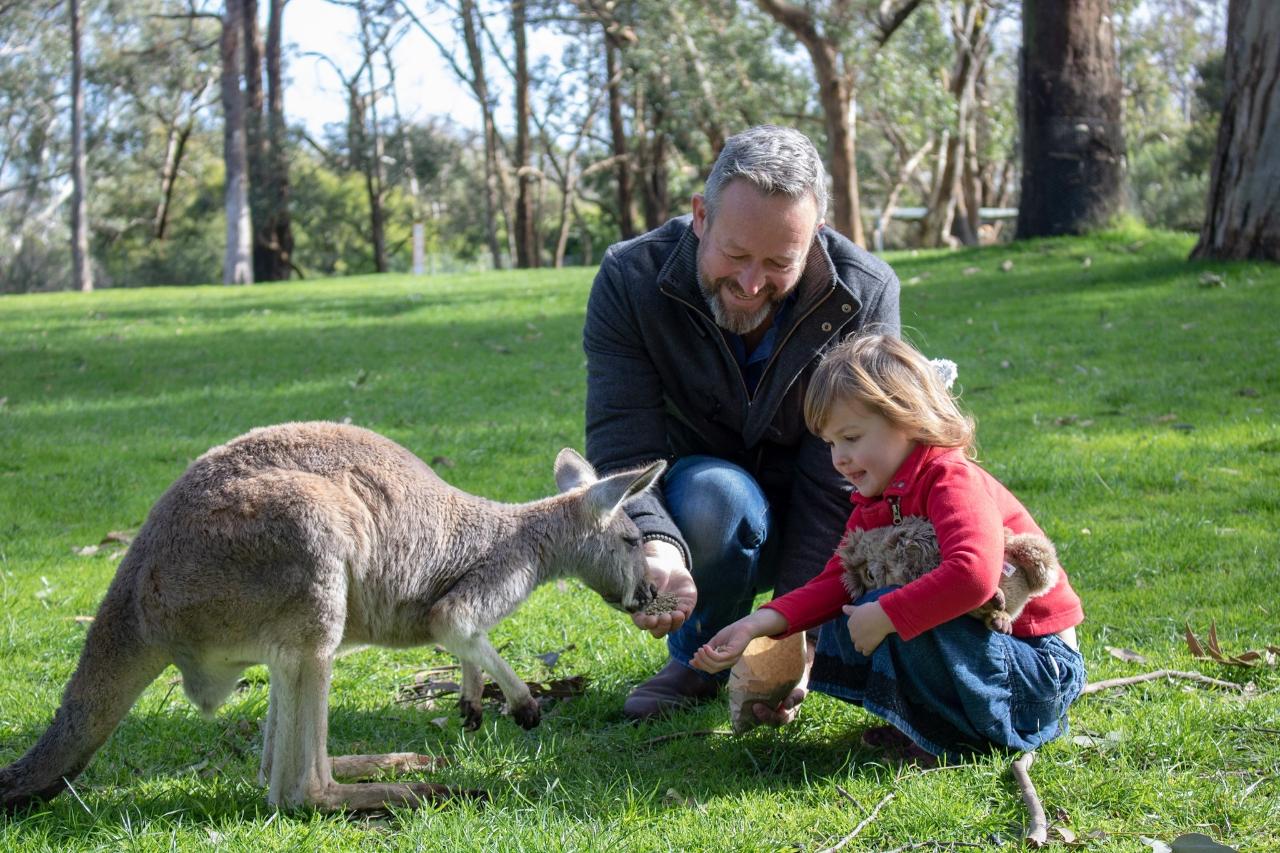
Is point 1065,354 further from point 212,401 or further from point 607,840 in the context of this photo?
point 607,840

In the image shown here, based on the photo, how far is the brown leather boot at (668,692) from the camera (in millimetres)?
3445

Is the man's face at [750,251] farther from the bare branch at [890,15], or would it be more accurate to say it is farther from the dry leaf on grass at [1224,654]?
the bare branch at [890,15]

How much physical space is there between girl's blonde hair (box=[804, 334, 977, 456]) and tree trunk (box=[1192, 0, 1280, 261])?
7163 mm

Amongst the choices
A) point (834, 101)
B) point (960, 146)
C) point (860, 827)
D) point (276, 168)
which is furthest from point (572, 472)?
point (276, 168)

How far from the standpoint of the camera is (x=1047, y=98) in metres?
10.5

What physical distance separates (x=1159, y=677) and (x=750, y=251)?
5.05ft

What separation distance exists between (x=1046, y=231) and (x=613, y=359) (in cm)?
857

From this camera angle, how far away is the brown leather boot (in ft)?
11.3

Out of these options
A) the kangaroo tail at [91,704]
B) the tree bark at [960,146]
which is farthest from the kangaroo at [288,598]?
the tree bark at [960,146]

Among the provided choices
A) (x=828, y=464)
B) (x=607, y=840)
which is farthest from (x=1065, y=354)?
(x=607, y=840)

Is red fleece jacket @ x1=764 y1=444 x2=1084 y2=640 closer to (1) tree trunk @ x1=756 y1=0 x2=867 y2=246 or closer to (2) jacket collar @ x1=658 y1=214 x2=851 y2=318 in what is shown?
(2) jacket collar @ x1=658 y1=214 x2=851 y2=318

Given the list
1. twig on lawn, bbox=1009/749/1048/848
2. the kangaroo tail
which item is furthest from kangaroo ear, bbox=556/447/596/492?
twig on lawn, bbox=1009/749/1048/848

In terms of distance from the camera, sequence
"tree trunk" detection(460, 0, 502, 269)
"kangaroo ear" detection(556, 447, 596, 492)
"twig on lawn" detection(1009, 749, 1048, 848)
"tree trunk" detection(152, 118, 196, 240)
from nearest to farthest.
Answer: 1. "twig on lawn" detection(1009, 749, 1048, 848)
2. "kangaroo ear" detection(556, 447, 596, 492)
3. "tree trunk" detection(460, 0, 502, 269)
4. "tree trunk" detection(152, 118, 196, 240)

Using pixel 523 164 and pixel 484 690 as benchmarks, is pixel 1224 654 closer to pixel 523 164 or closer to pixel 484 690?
pixel 484 690
